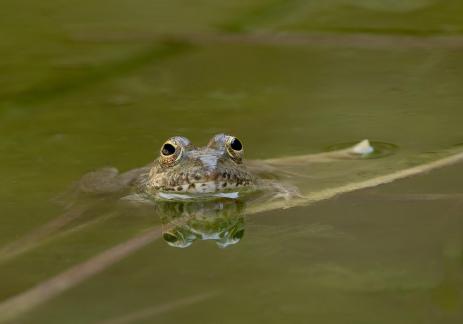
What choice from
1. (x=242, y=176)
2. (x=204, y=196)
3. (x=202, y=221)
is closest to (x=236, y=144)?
→ (x=242, y=176)

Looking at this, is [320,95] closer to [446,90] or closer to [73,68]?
[446,90]

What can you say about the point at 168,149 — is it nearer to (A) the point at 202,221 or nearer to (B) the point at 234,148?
(B) the point at 234,148

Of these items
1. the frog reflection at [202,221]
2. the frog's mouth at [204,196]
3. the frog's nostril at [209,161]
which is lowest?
the frog reflection at [202,221]

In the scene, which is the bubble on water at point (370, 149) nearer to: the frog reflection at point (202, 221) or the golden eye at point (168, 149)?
the frog reflection at point (202, 221)

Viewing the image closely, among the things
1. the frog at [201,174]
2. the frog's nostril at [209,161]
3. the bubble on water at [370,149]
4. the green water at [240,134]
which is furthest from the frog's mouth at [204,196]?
the bubble on water at [370,149]

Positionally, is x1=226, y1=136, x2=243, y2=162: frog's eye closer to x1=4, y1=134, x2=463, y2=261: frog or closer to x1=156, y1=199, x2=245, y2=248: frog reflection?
x1=4, y1=134, x2=463, y2=261: frog

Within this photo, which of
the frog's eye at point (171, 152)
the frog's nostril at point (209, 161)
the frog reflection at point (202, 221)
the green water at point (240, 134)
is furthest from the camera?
the frog's eye at point (171, 152)

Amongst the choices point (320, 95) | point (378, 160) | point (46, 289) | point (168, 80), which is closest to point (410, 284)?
point (46, 289)
